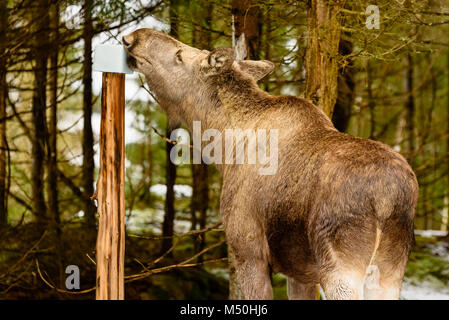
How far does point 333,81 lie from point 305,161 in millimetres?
1819

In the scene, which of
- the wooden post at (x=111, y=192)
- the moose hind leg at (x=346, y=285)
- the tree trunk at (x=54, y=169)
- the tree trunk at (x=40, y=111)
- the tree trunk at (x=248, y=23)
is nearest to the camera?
the moose hind leg at (x=346, y=285)

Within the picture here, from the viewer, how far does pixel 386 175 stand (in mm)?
3133

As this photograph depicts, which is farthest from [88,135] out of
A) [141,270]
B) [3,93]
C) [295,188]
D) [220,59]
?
[295,188]

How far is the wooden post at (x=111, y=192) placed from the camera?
4.10 meters

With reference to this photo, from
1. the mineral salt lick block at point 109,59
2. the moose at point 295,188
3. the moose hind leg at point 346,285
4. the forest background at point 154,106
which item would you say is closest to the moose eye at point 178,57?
the moose at point 295,188

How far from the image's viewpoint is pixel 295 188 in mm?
3541

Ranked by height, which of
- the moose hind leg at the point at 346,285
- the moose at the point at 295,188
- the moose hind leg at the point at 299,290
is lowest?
the moose hind leg at the point at 299,290

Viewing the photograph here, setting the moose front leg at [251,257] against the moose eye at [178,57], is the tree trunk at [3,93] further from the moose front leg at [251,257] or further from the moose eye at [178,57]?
the moose front leg at [251,257]

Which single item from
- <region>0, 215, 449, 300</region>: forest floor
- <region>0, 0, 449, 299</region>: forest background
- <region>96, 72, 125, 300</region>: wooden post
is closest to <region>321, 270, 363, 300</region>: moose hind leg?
<region>96, 72, 125, 300</region>: wooden post

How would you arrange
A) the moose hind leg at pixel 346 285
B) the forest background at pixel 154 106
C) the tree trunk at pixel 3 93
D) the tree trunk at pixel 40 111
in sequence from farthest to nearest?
1. the tree trunk at pixel 40 111
2. the tree trunk at pixel 3 93
3. the forest background at pixel 154 106
4. the moose hind leg at pixel 346 285

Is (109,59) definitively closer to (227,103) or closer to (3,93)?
(227,103)

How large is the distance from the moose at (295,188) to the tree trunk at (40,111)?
13.2 ft
